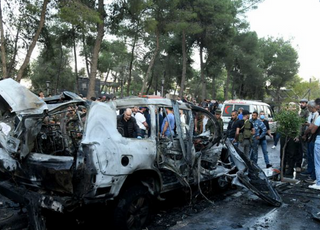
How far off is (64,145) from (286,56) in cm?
4609

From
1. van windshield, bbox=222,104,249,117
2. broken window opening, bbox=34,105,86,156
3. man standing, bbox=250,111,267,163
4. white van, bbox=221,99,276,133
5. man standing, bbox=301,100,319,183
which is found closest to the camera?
broken window opening, bbox=34,105,86,156

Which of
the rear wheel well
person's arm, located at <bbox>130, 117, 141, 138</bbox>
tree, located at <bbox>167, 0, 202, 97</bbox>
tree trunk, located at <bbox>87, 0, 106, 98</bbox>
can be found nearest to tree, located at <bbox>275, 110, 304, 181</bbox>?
person's arm, located at <bbox>130, 117, 141, 138</bbox>

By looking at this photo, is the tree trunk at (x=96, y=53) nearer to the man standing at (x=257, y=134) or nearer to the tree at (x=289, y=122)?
the man standing at (x=257, y=134)

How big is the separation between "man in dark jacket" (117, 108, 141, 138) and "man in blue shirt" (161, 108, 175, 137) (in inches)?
15.8

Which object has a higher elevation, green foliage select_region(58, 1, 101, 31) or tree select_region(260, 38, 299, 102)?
tree select_region(260, 38, 299, 102)

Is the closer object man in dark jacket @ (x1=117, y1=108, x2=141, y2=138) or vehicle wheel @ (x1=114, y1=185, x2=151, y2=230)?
vehicle wheel @ (x1=114, y1=185, x2=151, y2=230)

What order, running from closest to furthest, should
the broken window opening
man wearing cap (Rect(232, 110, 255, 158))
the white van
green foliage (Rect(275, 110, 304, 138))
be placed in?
the broken window opening → green foliage (Rect(275, 110, 304, 138)) → man wearing cap (Rect(232, 110, 255, 158)) → the white van

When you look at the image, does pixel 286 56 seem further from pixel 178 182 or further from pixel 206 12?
pixel 178 182

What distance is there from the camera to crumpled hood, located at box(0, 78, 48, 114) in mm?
3947

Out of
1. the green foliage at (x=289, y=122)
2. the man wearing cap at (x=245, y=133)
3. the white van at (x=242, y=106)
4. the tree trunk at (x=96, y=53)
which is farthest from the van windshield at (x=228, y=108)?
the green foliage at (x=289, y=122)

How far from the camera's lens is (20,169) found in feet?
13.1

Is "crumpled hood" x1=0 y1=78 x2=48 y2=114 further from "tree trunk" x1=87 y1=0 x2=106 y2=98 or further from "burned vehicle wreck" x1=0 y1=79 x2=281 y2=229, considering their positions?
"tree trunk" x1=87 y1=0 x2=106 y2=98

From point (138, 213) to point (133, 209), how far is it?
12 centimetres

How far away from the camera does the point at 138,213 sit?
13.9 ft
